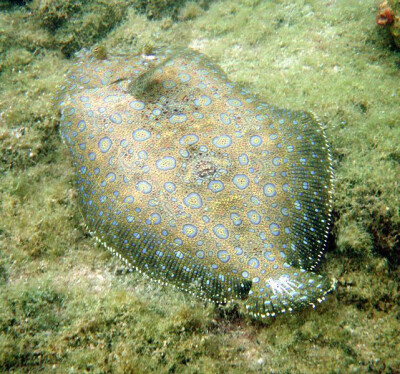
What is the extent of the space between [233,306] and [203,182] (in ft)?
5.13

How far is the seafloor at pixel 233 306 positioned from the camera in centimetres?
318

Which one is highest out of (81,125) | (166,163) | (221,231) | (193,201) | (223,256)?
(81,125)

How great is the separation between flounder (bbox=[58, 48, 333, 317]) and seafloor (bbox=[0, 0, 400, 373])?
19.6 inches

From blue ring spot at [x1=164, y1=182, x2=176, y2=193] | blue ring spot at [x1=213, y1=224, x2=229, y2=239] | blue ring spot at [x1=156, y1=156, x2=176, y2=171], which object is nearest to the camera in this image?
blue ring spot at [x1=213, y1=224, x2=229, y2=239]

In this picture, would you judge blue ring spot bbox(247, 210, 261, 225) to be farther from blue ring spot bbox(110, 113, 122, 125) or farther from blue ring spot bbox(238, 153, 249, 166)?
blue ring spot bbox(110, 113, 122, 125)

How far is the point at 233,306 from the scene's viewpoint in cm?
354

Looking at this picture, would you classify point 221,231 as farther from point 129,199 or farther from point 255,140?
point 255,140

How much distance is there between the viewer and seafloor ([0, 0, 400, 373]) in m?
3.18

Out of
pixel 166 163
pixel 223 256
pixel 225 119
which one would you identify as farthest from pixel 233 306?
pixel 225 119

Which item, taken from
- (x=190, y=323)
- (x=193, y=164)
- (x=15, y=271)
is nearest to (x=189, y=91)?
(x=193, y=164)

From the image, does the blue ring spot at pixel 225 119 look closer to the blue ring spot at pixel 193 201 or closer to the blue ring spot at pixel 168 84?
the blue ring spot at pixel 168 84

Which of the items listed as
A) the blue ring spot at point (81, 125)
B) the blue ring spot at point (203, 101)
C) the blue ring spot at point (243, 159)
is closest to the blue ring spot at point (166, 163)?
the blue ring spot at point (243, 159)

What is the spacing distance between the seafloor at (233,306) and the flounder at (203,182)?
497 millimetres

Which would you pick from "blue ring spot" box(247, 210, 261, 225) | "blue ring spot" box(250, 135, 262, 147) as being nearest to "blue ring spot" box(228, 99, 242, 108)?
"blue ring spot" box(250, 135, 262, 147)
